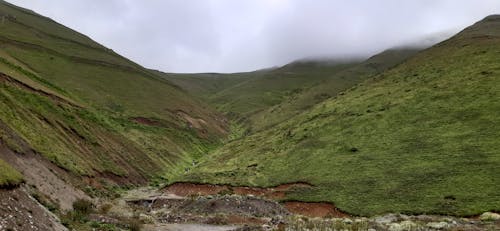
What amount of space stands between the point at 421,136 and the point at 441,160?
333 inches

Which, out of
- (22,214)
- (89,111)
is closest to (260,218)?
(22,214)

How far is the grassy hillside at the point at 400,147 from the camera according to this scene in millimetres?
48188

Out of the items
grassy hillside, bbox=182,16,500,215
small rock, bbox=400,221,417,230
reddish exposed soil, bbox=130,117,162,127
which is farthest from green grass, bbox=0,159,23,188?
reddish exposed soil, bbox=130,117,162,127

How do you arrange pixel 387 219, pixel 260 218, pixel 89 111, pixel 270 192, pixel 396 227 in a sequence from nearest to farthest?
pixel 396 227, pixel 387 219, pixel 260 218, pixel 270 192, pixel 89 111

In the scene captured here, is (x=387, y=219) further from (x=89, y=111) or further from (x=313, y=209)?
(x=89, y=111)

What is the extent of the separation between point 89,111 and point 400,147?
5152 centimetres

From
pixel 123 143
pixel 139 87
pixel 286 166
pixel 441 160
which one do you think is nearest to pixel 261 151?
pixel 286 166

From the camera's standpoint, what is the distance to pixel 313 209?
172ft

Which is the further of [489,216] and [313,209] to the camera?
[313,209]

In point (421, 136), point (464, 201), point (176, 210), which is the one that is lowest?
point (176, 210)

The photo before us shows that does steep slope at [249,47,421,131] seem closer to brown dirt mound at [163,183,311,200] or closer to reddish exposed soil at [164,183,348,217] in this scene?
brown dirt mound at [163,183,311,200]

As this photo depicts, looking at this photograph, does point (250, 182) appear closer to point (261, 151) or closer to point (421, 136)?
point (261, 151)

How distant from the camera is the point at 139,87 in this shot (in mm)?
138125

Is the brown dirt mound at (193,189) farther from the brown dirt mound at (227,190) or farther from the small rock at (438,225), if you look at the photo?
the small rock at (438,225)
